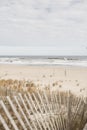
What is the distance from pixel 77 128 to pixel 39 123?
100 centimetres

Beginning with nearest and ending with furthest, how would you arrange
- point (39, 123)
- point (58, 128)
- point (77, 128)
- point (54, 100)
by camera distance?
1. point (39, 123)
2. point (58, 128)
3. point (77, 128)
4. point (54, 100)

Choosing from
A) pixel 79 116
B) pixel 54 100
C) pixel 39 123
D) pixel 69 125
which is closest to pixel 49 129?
pixel 39 123

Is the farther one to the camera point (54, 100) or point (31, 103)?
point (54, 100)

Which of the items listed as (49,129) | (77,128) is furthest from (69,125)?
(49,129)

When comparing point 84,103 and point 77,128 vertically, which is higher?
point 84,103

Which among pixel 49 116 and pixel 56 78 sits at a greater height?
pixel 49 116

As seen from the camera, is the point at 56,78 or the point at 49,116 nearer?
the point at 49,116

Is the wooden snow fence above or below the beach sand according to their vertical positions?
above

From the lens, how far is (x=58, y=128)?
5.39 meters

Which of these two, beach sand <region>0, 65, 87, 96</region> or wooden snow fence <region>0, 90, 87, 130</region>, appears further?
beach sand <region>0, 65, 87, 96</region>

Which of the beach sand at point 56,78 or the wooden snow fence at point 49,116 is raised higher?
the wooden snow fence at point 49,116

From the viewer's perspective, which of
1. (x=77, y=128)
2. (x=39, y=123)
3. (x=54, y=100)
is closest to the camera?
(x=39, y=123)

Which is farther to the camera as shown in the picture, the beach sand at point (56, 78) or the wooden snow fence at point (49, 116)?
the beach sand at point (56, 78)

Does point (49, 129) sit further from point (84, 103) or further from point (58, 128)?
point (84, 103)
